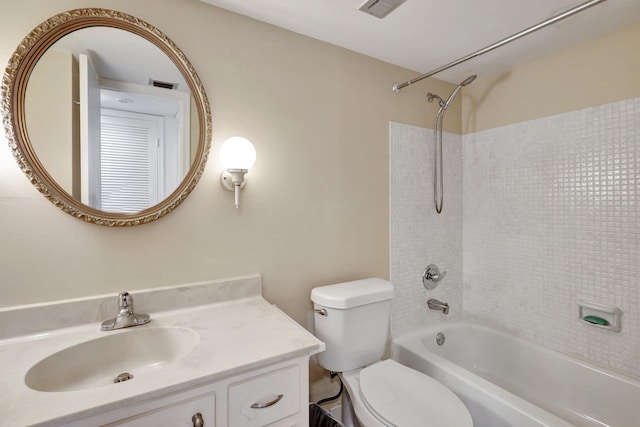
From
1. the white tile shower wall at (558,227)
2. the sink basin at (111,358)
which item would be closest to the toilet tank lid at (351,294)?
the sink basin at (111,358)

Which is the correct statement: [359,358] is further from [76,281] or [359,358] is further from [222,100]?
[222,100]

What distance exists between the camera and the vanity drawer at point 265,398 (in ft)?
3.06

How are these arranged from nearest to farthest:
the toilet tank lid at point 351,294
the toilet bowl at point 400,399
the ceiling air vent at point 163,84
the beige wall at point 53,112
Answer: the beige wall at point 53,112, the toilet bowl at point 400,399, the ceiling air vent at point 163,84, the toilet tank lid at point 351,294

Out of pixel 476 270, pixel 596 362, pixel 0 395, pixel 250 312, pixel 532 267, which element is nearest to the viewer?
pixel 0 395

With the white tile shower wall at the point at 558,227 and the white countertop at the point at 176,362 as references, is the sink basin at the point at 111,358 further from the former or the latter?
the white tile shower wall at the point at 558,227

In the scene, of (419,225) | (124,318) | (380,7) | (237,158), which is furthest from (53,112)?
(419,225)

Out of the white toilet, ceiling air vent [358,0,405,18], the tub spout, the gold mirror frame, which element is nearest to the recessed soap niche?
the tub spout

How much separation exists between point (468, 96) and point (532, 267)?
4.31 feet

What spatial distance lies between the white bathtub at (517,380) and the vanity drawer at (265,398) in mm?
945

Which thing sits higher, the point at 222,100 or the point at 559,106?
the point at 559,106

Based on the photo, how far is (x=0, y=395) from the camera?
76 centimetres

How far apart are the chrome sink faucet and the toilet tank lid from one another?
779mm

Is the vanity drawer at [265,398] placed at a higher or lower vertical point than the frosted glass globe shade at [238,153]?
lower

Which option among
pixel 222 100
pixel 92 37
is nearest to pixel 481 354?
pixel 222 100
